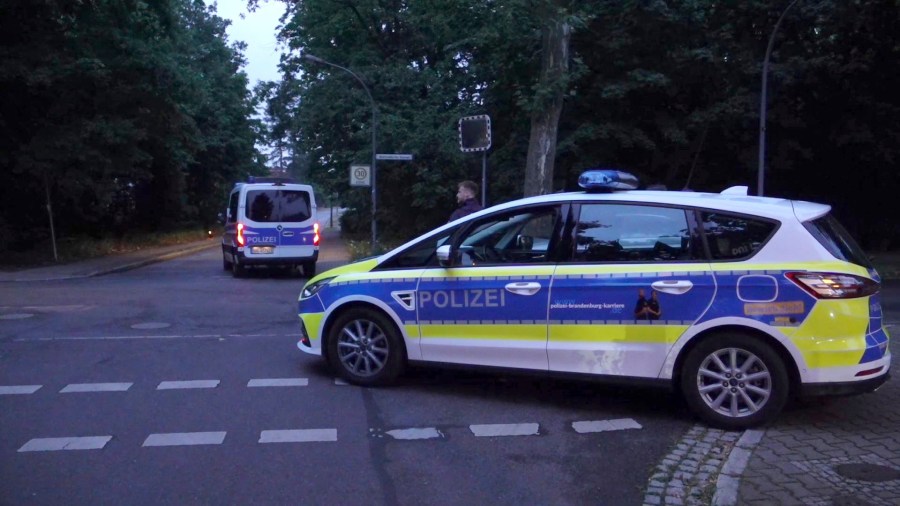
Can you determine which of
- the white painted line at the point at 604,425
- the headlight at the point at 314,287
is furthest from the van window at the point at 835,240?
the headlight at the point at 314,287

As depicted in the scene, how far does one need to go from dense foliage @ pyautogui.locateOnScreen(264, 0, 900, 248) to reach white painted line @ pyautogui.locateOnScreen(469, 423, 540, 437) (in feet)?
41.6

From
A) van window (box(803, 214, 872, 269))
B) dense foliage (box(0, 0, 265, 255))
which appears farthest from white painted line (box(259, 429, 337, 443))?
dense foliage (box(0, 0, 265, 255))

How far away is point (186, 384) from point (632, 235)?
4.21 meters

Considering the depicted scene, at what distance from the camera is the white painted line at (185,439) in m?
6.63

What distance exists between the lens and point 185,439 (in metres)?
6.73

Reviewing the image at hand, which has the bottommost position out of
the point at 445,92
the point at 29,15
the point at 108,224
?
the point at 108,224

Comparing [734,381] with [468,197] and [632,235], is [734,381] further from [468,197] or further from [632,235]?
[468,197]

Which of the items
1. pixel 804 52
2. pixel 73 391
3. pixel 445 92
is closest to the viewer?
pixel 73 391

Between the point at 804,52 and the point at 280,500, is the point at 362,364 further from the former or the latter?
the point at 804,52

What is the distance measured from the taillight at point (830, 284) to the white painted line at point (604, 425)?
5.23 ft

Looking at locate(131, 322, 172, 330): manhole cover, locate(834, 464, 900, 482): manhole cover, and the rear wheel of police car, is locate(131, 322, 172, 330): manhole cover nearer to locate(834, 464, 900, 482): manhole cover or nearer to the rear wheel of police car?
the rear wheel of police car

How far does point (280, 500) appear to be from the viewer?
5473 millimetres

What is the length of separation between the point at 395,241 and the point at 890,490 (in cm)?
2484

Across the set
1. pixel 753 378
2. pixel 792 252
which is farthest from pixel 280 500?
pixel 792 252
